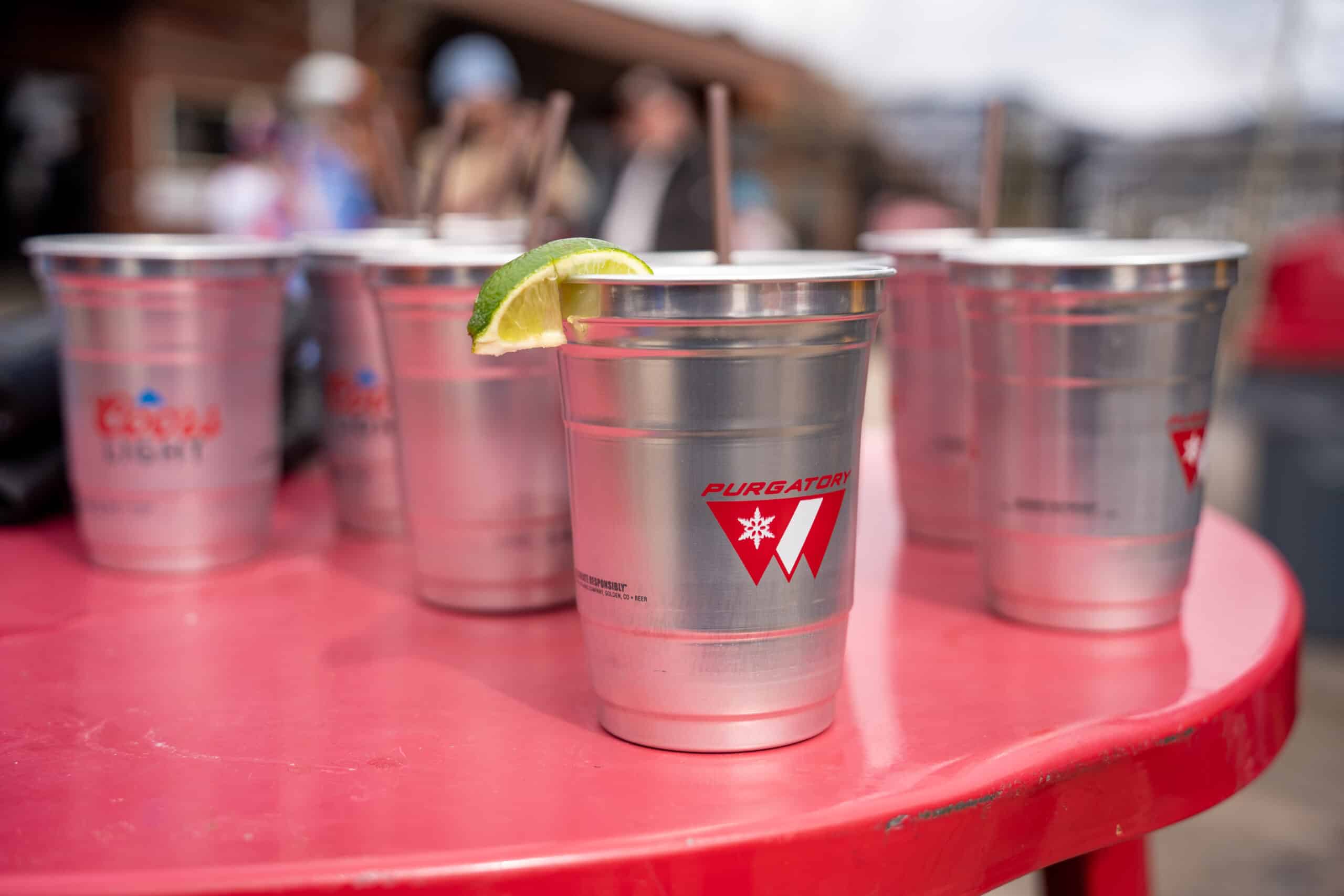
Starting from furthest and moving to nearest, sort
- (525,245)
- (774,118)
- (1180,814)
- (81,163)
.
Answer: (774,118) → (81,163) → (525,245) → (1180,814)

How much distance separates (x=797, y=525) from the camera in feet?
2.15

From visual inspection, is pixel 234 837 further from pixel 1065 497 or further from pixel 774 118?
pixel 774 118

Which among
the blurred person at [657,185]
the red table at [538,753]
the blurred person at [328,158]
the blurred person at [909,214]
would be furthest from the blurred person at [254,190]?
the blurred person at [909,214]

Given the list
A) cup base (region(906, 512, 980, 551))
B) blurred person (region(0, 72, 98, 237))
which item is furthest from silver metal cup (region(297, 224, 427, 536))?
blurred person (region(0, 72, 98, 237))

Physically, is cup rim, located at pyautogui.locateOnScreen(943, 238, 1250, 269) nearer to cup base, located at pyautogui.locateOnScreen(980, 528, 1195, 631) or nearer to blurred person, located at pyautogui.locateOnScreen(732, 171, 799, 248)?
cup base, located at pyautogui.locateOnScreen(980, 528, 1195, 631)

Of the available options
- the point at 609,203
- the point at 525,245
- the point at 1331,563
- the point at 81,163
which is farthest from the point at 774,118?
the point at 525,245

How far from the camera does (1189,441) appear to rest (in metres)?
0.88

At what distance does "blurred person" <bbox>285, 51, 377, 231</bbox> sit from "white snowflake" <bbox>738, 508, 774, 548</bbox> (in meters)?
2.60

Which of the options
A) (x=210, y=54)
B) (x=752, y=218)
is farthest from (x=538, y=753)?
(x=210, y=54)

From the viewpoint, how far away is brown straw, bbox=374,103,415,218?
139 centimetres

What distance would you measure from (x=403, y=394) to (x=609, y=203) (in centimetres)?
299

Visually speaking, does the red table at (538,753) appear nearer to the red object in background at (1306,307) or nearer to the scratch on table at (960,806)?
the scratch on table at (960,806)

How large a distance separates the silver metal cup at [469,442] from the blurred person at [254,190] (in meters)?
2.27

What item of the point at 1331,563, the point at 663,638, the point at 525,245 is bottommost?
the point at 1331,563
